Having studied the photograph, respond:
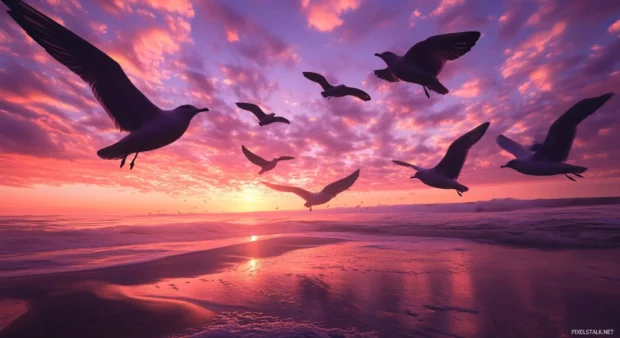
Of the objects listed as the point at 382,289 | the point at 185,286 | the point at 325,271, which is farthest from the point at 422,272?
the point at 185,286

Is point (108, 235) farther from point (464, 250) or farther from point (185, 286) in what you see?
point (464, 250)

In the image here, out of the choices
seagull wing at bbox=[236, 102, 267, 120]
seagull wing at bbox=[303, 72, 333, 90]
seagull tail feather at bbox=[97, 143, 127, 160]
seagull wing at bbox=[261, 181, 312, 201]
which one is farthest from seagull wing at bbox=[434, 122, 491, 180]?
seagull tail feather at bbox=[97, 143, 127, 160]

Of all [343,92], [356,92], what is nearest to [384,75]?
[356,92]

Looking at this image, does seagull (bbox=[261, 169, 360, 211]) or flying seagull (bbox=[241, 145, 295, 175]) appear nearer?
seagull (bbox=[261, 169, 360, 211])

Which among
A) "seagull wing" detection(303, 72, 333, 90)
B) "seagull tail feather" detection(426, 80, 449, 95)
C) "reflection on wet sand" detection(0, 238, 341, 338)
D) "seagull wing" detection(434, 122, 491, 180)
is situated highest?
"seagull wing" detection(303, 72, 333, 90)

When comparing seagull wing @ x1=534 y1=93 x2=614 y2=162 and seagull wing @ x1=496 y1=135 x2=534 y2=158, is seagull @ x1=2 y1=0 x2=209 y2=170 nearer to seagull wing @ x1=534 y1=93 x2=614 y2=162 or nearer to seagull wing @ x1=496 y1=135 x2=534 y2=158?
seagull wing @ x1=534 y1=93 x2=614 y2=162

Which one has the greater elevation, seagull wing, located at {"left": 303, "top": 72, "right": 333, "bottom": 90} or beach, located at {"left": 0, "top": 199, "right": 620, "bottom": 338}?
seagull wing, located at {"left": 303, "top": 72, "right": 333, "bottom": 90}

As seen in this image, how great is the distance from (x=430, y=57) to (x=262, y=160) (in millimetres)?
7578

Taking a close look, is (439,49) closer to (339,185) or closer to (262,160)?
(339,185)

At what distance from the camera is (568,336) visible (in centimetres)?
372

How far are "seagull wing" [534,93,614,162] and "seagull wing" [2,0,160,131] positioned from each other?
349 inches

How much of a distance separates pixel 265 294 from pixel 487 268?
579 centimetres

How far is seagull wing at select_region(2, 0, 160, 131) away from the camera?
3.84m

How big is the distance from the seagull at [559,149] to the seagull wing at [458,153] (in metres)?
1.13
